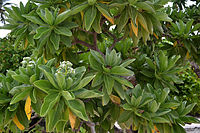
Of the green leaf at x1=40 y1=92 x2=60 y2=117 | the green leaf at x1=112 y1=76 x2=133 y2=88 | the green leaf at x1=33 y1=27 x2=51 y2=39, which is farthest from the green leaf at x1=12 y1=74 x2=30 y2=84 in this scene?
the green leaf at x1=112 y1=76 x2=133 y2=88

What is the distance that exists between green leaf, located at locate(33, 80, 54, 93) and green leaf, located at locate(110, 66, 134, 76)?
0.24m

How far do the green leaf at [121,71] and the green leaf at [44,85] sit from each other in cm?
24

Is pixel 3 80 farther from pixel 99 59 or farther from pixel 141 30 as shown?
pixel 141 30

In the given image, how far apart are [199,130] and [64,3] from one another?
9.95ft

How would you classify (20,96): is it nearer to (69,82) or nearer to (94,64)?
(69,82)

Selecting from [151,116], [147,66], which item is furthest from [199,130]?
[151,116]

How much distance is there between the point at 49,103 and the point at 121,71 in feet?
0.94

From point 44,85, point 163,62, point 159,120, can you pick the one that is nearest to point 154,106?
point 159,120

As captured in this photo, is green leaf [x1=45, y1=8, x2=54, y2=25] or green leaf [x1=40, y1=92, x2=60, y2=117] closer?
green leaf [x1=40, y1=92, x2=60, y2=117]

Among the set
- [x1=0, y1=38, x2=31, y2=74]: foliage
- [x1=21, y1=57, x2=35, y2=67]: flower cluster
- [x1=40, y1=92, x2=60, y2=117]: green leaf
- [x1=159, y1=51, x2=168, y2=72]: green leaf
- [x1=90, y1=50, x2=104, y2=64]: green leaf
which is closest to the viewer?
[x1=40, y1=92, x2=60, y2=117]: green leaf

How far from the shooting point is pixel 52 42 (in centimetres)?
86

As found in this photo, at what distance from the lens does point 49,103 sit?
60 cm

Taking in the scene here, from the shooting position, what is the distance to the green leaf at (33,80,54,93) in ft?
2.00

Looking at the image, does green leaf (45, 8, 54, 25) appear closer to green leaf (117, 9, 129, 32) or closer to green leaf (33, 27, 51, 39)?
green leaf (33, 27, 51, 39)
